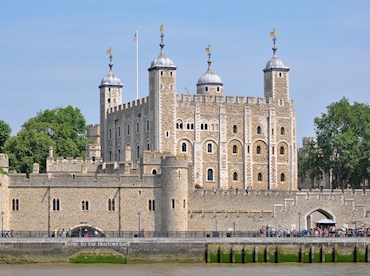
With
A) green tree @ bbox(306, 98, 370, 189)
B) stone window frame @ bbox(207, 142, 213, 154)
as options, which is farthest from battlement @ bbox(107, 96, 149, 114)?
green tree @ bbox(306, 98, 370, 189)

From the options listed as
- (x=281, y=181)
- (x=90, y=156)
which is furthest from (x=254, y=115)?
(x=90, y=156)

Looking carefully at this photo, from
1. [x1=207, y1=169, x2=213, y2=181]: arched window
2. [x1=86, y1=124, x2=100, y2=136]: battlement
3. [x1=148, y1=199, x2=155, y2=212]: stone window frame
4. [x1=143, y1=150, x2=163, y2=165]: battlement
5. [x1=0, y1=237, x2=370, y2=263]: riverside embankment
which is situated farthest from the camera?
[x1=86, y1=124, x2=100, y2=136]: battlement

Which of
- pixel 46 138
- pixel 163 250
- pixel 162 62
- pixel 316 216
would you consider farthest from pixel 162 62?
pixel 163 250

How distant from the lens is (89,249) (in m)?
84.2

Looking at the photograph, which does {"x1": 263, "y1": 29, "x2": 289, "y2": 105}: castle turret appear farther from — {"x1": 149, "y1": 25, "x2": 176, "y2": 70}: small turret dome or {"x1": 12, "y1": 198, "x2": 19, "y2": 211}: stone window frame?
{"x1": 12, "y1": 198, "x2": 19, "y2": 211}: stone window frame

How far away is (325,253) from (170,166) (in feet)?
42.8

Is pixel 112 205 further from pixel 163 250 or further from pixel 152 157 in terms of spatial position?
pixel 163 250

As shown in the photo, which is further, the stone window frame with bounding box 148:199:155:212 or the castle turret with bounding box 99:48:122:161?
the castle turret with bounding box 99:48:122:161

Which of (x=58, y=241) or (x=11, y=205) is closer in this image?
(x=58, y=241)

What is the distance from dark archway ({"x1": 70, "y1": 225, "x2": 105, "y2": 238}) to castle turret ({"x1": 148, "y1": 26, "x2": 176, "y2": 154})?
73.8ft

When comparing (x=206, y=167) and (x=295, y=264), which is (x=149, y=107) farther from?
(x=295, y=264)

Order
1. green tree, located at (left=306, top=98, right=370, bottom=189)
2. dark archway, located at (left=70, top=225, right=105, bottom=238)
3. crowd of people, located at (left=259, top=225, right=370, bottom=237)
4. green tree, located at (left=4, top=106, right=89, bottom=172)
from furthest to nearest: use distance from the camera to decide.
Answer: green tree, located at (left=306, top=98, right=370, bottom=189)
green tree, located at (left=4, top=106, right=89, bottom=172)
dark archway, located at (left=70, top=225, right=105, bottom=238)
crowd of people, located at (left=259, top=225, right=370, bottom=237)

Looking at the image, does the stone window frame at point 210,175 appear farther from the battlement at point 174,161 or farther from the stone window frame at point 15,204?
the stone window frame at point 15,204

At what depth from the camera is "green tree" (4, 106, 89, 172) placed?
4353 inches
